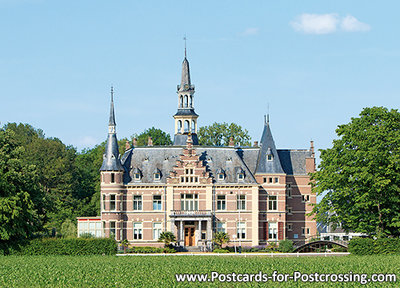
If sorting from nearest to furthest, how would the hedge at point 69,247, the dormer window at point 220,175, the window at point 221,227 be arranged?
the hedge at point 69,247 < the window at point 221,227 < the dormer window at point 220,175

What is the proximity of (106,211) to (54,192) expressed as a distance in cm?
2029

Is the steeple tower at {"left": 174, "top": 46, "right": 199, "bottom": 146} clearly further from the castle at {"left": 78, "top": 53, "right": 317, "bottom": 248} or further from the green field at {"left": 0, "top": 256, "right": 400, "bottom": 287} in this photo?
the green field at {"left": 0, "top": 256, "right": 400, "bottom": 287}

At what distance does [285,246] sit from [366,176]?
15.0 metres

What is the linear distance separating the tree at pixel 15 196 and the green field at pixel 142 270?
5435 mm

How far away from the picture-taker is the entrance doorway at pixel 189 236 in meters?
78.4

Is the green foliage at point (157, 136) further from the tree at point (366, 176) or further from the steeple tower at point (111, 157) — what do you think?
the tree at point (366, 176)

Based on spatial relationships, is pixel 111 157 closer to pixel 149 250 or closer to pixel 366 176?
pixel 149 250

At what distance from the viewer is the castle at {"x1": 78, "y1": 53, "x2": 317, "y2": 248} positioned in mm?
78000

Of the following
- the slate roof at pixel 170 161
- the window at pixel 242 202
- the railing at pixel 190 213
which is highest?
the slate roof at pixel 170 161

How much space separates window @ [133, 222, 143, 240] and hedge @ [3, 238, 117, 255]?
47.4 feet

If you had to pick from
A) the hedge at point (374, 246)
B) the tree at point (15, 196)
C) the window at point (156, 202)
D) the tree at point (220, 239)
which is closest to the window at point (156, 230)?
the window at point (156, 202)

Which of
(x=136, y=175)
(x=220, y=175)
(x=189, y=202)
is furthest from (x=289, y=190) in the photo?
(x=136, y=175)

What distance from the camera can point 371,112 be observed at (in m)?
64.2

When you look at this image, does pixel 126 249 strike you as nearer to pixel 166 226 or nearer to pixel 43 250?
pixel 166 226
